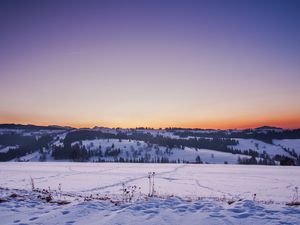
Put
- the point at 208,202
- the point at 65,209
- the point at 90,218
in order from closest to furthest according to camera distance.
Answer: the point at 90,218
the point at 65,209
the point at 208,202

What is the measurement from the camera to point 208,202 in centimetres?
1259

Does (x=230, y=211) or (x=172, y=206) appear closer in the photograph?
(x=230, y=211)

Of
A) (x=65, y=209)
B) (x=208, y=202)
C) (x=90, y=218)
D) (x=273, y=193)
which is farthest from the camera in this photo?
(x=273, y=193)

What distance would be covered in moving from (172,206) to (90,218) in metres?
3.33

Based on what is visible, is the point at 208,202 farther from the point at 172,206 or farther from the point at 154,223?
the point at 154,223

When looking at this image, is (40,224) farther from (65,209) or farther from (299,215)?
(299,215)

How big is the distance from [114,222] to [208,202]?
15.0ft

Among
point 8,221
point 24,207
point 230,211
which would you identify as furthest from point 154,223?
point 24,207

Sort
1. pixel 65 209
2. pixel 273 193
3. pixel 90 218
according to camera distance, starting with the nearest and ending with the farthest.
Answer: pixel 90 218
pixel 65 209
pixel 273 193

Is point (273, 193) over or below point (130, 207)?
below

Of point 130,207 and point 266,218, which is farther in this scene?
point 130,207

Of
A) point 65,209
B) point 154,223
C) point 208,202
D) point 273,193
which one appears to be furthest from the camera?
point 273,193

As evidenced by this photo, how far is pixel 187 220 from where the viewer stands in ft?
32.8

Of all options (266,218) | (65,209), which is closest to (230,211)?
(266,218)
